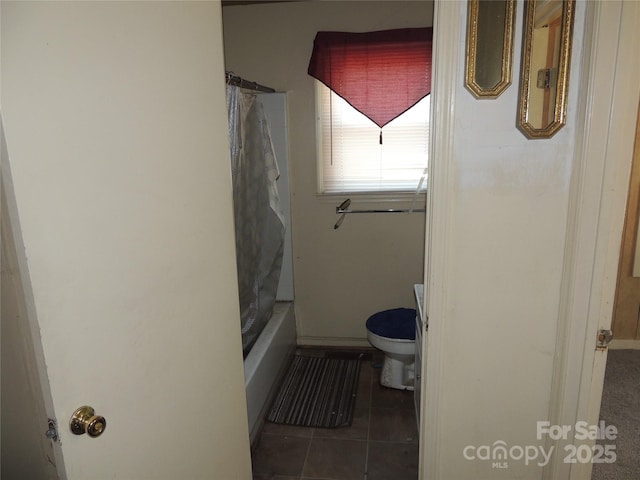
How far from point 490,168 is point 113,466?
45.7 inches

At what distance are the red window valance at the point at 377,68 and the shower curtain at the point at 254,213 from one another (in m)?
0.55

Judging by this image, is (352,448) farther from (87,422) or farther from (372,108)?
(372,108)

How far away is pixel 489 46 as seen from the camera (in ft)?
3.48

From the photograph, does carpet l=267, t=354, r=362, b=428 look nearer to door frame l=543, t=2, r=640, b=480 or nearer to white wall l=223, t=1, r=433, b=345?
white wall l=223, t=1, r=433, b=345

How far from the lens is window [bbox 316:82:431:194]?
271 cm

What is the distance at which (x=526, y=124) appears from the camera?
3.58 feet

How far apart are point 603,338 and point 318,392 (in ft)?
5.63

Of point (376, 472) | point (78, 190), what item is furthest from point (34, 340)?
point (376, 472)

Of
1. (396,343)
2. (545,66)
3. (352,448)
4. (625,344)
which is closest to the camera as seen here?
(545,66)

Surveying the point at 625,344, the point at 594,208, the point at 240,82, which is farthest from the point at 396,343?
the point at 625,344

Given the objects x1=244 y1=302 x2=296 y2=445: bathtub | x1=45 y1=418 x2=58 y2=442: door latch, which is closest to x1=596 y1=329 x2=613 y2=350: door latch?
x1=45 y1=418 x2=58 y2=442: door latch

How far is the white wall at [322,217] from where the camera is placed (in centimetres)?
262

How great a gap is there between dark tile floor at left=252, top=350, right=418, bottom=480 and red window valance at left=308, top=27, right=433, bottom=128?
1.76 meters

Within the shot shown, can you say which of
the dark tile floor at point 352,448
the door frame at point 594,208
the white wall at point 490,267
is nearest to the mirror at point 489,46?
the white wall at point 490,267
